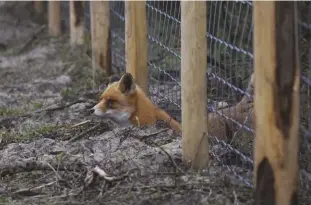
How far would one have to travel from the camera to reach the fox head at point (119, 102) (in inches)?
246

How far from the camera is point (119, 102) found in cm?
647

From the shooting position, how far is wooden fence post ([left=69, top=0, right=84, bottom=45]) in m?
9.23

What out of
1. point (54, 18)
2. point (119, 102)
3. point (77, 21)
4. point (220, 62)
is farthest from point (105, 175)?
point (54, 18)

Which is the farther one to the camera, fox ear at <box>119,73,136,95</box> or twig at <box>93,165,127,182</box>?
fox ear at <box>119,73,136,95</box>

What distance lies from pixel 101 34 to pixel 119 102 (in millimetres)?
1676

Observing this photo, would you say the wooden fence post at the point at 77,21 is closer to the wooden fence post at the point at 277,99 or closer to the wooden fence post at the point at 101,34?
the wooden fence post at the point at 101,34

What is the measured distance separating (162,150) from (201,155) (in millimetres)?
258

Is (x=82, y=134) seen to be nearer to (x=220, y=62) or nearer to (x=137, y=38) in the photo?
(x=137, y=38)

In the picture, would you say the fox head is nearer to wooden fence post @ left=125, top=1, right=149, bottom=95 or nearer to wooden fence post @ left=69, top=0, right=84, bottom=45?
wooden fence post @ left=125, top=1, right=149, bottom=95

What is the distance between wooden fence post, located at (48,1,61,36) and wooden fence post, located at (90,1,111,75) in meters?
2.13

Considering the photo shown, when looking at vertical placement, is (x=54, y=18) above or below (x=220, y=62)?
below

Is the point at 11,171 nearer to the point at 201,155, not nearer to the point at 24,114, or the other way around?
the point at 201,155

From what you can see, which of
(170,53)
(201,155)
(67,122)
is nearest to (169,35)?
(170,53)

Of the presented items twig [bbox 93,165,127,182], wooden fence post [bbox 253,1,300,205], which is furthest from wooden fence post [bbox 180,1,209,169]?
wooden fence post [bbox 253,1,300,205]
